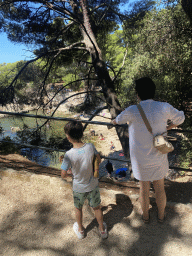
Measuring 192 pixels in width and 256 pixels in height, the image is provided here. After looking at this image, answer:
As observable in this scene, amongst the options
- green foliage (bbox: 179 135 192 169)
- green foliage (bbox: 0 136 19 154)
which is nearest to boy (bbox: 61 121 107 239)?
green foliage (bbox: 0 136 19 154)

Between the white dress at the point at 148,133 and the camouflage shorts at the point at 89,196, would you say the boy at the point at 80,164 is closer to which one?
the camouflage shorts at the point at 89,196

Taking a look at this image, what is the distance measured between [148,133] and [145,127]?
0.17ft

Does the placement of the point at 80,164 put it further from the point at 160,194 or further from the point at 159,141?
the point at 160,194

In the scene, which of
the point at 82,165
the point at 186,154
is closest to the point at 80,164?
the point at 82,165

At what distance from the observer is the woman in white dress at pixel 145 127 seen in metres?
1.46

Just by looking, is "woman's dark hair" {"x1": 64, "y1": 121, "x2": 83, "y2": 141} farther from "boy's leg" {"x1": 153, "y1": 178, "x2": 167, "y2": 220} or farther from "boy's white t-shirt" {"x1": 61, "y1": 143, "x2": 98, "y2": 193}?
"boy's leg" {"x1": 153, "y1": 178, "x2": 167, "y2": 220}

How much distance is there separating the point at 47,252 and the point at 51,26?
20.4 ft

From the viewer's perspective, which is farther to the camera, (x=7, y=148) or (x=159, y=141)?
(x=7, y=148)

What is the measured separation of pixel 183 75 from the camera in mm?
8094

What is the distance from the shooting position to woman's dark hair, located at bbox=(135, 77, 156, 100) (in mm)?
1461

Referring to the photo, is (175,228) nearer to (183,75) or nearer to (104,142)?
(183,75)

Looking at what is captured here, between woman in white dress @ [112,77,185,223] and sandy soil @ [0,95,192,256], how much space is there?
0.53 metres

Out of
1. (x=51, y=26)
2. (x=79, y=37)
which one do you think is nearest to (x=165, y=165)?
(x=51, y=26)

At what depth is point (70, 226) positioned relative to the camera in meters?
1.96
